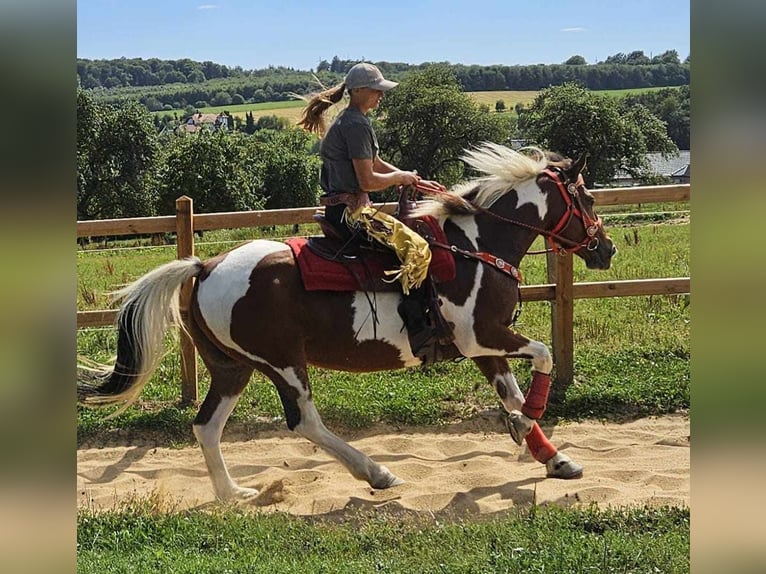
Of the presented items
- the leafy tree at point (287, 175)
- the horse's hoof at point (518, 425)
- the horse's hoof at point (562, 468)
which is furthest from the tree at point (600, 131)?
the horse's hoof at point (518, 425)

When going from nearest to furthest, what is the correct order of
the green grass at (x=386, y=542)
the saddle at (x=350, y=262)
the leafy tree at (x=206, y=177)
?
the green grass at (x=386, y=542)
the saddle at (x=350, y=262)
the leafy tree at (x=206, y=177)

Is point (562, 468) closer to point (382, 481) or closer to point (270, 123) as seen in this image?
point (382, 481)

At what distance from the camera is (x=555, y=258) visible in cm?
874

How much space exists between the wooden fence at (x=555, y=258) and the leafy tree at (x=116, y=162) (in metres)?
56.6

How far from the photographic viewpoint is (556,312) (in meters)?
8.62

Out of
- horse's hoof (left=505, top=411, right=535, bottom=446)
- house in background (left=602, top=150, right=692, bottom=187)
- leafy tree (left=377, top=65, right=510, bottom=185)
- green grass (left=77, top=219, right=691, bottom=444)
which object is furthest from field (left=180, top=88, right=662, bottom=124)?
horse's hoof (left=505, top=411, right=535, bottom=446)

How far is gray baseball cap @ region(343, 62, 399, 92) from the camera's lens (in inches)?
228

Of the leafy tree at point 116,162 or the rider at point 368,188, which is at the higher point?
the leafy tree at point 116,162

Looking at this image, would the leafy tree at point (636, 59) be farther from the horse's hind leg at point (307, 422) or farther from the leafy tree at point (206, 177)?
the horse's hind leg at point (307, 422)

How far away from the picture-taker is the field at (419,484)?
458cm

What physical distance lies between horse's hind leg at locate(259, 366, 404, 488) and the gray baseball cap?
207 centimetres

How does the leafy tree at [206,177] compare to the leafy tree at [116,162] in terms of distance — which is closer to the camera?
the leafy tree at [206,177]
